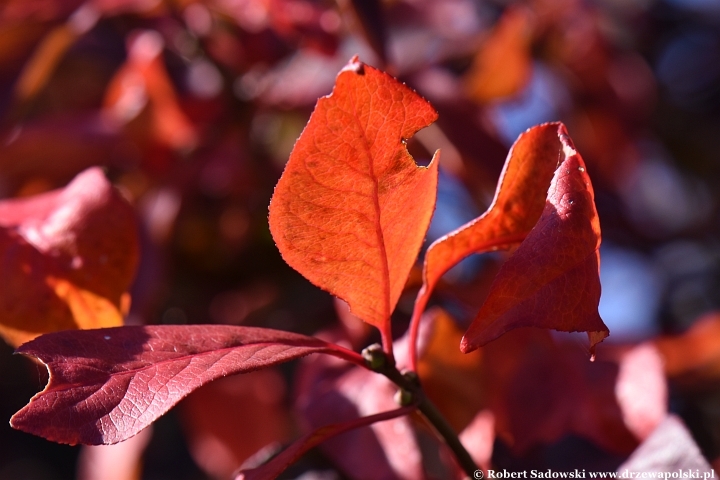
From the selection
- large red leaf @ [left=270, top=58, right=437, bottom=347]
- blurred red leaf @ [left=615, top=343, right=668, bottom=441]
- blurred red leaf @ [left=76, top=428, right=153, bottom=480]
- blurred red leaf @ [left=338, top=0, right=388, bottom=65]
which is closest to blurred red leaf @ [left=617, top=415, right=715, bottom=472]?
blurred red leaf @ [left=615, top=343, right=668, bottom=441]

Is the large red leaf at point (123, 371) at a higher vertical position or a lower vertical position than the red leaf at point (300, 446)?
higher

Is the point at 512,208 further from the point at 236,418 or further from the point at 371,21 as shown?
the point at 236,418

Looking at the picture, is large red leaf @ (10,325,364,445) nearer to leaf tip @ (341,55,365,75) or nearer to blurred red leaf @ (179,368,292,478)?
leaf tip @ (341,55,365,75)

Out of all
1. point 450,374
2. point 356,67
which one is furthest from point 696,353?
point 356,67

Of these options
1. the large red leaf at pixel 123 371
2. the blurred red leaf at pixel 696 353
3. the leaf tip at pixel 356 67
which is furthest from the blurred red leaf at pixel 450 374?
the blurred red leaf at pixel 696 353

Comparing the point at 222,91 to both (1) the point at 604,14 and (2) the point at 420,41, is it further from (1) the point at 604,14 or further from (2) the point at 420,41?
(1) the point at 604,14

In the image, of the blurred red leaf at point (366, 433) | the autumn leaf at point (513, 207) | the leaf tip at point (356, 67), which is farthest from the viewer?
the blurred red leaf at point (366, 433)

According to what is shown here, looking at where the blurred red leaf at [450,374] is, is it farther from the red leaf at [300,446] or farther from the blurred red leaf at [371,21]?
the blurred red leaf at [371,21]
